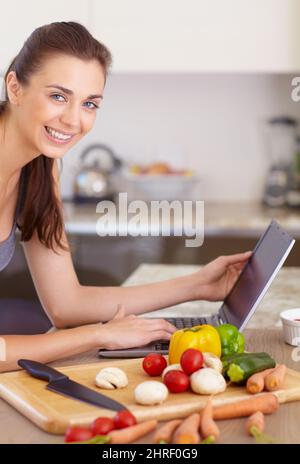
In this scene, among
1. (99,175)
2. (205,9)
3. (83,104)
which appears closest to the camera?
(83,104)

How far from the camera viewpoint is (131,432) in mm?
1169

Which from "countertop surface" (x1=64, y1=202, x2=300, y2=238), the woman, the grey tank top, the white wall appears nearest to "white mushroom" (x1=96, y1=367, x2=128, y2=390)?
the woman

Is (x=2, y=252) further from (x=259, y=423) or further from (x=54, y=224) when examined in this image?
(x=259, y=423)

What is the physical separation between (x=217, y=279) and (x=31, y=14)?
223 centimetres

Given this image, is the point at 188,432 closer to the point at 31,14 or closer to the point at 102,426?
the point at 102,426

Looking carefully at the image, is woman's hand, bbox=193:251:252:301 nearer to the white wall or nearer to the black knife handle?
the black knife handle

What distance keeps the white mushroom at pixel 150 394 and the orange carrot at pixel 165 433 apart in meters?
0.10

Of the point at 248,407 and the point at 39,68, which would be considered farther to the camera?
the point at 39,68

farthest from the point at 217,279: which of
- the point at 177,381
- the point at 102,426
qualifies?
the point at 102,426

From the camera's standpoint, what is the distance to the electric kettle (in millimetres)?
4098

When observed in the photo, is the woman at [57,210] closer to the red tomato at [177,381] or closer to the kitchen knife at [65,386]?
the kitchen knife at [65,386]
